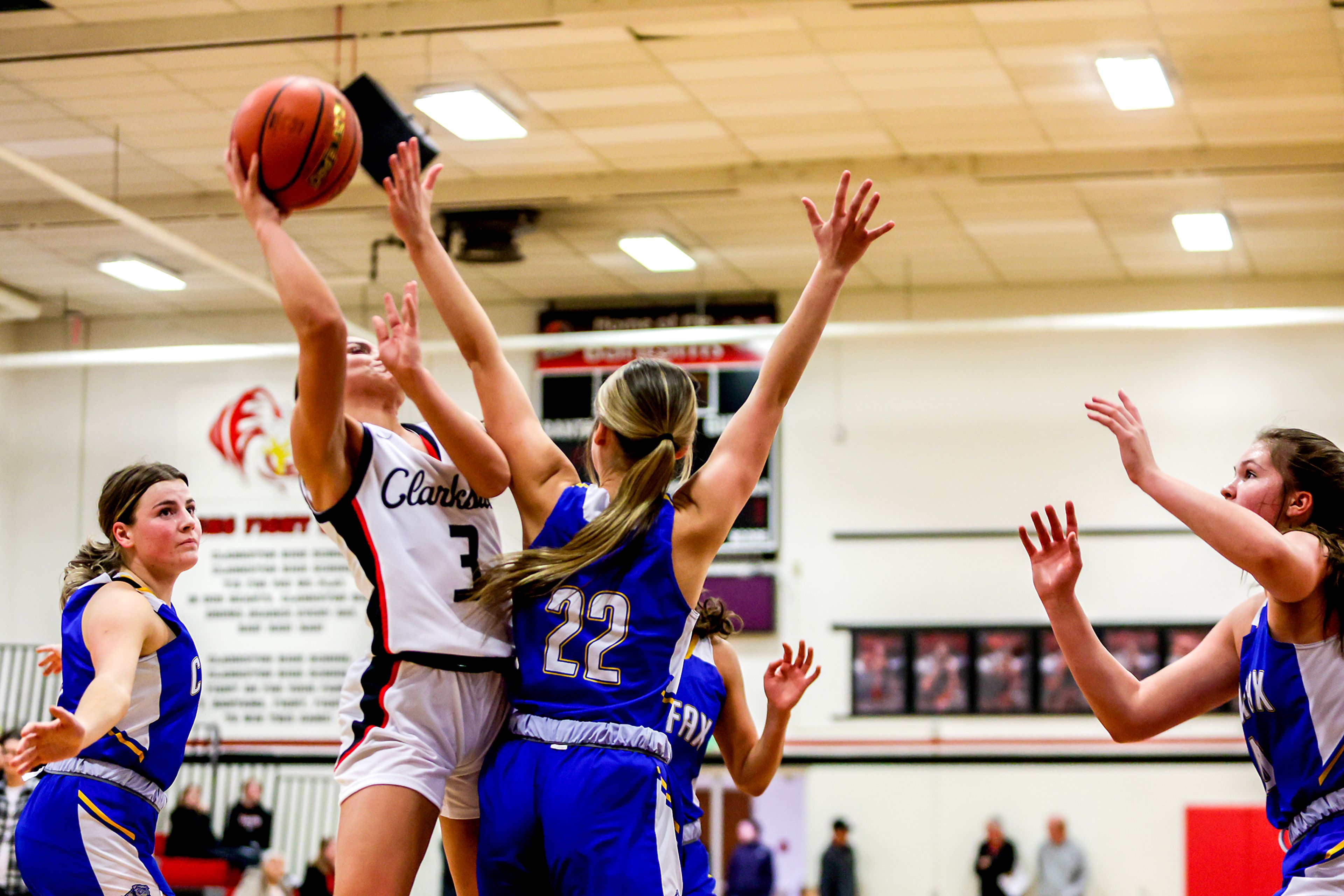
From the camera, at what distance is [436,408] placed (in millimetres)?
3115

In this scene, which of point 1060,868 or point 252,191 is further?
point 1060,868

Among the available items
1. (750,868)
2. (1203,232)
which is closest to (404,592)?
(750,868)

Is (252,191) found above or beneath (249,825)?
above

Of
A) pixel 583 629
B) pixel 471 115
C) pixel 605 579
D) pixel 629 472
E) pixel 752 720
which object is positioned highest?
pixel 471 115

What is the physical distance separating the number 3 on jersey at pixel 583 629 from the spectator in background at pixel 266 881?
36.6 feet

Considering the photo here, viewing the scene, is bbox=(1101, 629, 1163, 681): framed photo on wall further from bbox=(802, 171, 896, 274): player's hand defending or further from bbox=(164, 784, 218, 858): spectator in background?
bbox=(802, 171, 896, 274): player's hand defending

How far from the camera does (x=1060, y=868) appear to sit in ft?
44.0

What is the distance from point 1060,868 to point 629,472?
458 inches

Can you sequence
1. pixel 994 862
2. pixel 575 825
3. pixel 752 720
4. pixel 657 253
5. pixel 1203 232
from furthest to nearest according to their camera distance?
pixel 657 253
pixel 994 862
pixel 1203 232
pixel 752 720
pixel 575 825

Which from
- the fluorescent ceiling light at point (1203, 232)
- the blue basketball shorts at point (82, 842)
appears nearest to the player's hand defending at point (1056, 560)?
the blue basketball shorts at point (82, 842)

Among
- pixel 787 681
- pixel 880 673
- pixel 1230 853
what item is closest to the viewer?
pixel 787 681

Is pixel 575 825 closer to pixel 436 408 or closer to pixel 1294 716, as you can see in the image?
pixel 436 408

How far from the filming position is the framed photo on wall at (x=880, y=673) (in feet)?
47.1

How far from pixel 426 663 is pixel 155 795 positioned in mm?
1269
